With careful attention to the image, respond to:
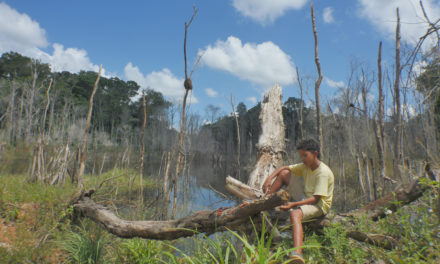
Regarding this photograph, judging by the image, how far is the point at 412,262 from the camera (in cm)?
247

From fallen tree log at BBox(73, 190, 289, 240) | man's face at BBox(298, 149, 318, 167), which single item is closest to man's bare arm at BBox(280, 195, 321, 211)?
fallen tree log at BBox(73, 190, 289, 240)

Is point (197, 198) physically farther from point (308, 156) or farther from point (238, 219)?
point (308, 156)

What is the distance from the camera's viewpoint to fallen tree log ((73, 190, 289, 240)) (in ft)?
9.91

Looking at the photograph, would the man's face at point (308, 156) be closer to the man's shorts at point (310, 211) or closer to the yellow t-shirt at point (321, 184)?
the yellow t-shirt at point (321, 184)

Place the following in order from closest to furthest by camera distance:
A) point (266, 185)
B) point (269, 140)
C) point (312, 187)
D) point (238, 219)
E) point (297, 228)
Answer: point (297, 228) → point (238, 219) → point (312, 187) → point (266, 185) → point (269, 140)

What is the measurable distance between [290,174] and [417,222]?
5.09 ft

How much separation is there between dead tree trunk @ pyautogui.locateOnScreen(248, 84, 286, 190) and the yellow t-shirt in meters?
1.30

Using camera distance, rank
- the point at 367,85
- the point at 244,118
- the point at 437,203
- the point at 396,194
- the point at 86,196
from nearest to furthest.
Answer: the point at 437,203, the point at 396,194, the point at 86,196, the point at 367,85, the point at 244,118

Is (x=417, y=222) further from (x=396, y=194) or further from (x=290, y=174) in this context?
(x=290, y=174)

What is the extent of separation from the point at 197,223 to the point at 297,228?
49.9 inches

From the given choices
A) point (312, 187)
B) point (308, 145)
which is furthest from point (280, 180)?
point (308, 145)

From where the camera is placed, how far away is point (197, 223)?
11.4ft

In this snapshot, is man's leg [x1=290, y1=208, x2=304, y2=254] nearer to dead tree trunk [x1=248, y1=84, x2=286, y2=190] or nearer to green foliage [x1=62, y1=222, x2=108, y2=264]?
dead tree trunk [x1=248, y1=84, x2=286, y2=190]

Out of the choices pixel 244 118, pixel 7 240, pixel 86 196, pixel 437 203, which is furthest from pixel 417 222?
pixel 244 118
